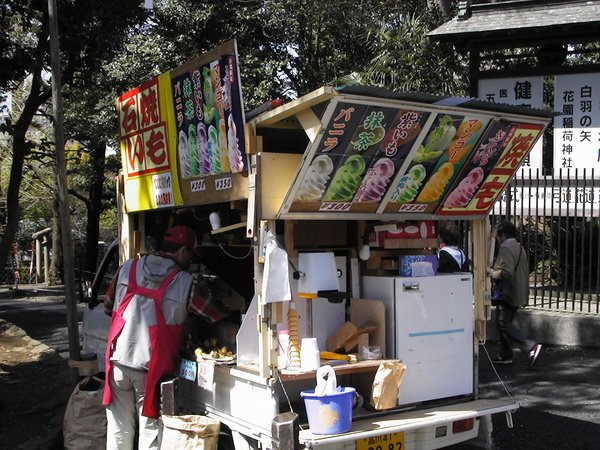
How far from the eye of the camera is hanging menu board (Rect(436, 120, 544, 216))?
14.5 feet

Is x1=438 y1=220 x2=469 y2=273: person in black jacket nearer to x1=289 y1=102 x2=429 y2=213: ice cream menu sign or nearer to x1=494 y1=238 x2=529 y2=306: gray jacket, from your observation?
x1=494 y1=238 x2=529 y2=306: gray jacket

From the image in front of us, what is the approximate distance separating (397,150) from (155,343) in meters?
2.01

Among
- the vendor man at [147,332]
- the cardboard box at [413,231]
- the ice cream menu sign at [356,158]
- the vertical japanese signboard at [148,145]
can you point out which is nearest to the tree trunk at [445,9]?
the vertical japanese signboard at [148,145]

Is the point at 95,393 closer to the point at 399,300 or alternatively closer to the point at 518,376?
the point at 399,300

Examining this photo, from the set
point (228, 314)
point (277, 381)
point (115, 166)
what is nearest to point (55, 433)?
point (228, 314)

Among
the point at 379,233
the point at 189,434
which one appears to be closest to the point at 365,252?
the point at 379,233

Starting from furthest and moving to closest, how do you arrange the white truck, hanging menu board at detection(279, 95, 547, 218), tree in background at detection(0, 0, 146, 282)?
tree in background at detection(0, 0, 146, 282)
the white truck
hanging menu board at detection(279, 95, 547, 218)

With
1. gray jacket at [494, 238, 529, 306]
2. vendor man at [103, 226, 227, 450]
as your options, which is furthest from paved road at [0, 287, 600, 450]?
vendor man at [103, 226, 227, 450]

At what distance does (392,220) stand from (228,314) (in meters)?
1.30

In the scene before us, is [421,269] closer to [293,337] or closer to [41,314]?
[293,337]

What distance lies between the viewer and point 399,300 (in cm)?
437

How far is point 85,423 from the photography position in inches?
195

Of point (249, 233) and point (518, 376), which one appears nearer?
point (249, 233)

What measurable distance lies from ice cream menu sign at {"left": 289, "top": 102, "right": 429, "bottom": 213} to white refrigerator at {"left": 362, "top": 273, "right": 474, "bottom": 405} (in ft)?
2.05
